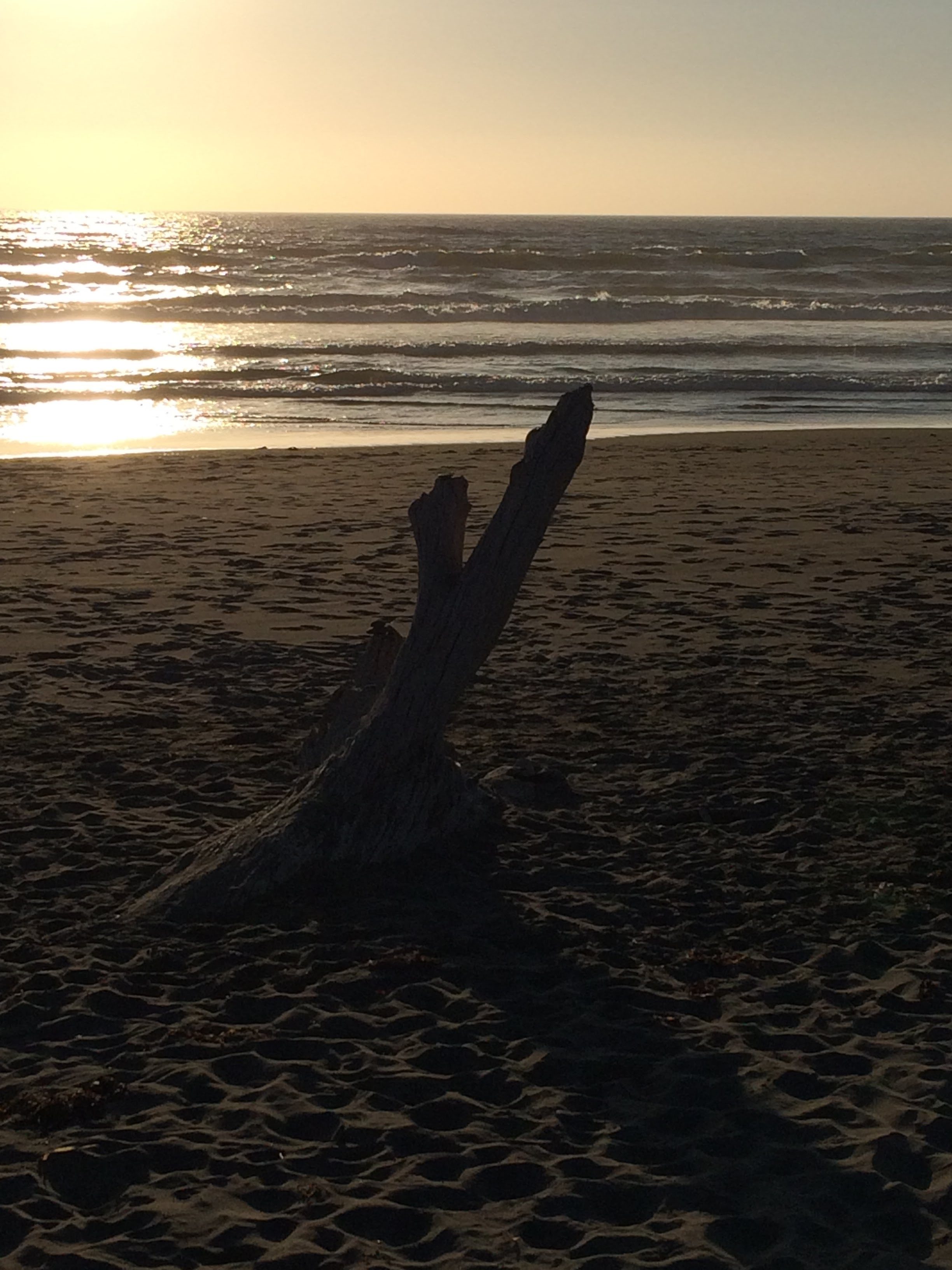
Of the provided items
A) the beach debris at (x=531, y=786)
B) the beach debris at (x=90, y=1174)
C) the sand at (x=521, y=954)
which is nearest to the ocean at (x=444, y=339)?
the sand at (x=521, y=954)

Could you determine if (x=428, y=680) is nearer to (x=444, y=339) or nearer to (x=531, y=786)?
(x=531, y=786)

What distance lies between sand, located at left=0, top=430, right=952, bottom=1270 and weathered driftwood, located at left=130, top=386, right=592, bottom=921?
20 centimetres

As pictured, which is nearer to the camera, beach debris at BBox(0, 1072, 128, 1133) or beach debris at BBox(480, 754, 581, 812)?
beach debris at BBox(0, 1072, 128, 1133)

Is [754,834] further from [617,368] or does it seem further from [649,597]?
[617,368]

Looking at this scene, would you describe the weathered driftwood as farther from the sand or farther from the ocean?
the ocean

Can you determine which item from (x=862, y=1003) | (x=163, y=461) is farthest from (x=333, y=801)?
(x=163, y=461)

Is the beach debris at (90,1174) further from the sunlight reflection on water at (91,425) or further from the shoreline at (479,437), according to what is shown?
the sunlight reflection on water at (91,425)

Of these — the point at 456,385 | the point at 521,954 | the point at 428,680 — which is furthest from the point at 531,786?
the point at 456,385

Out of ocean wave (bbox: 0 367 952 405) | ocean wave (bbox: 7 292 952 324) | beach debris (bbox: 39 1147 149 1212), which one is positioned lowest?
beach debris (bbox: 39 1147 149 1212)

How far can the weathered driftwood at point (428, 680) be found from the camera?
230 inches

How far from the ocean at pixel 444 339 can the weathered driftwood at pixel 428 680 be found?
12316mm

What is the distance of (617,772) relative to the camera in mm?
6953

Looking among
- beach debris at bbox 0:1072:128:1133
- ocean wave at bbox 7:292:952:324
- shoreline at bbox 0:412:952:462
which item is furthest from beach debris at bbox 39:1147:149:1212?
ocean wave at bbox 7:292:952:324

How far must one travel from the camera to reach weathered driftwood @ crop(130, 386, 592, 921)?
5852 mm
